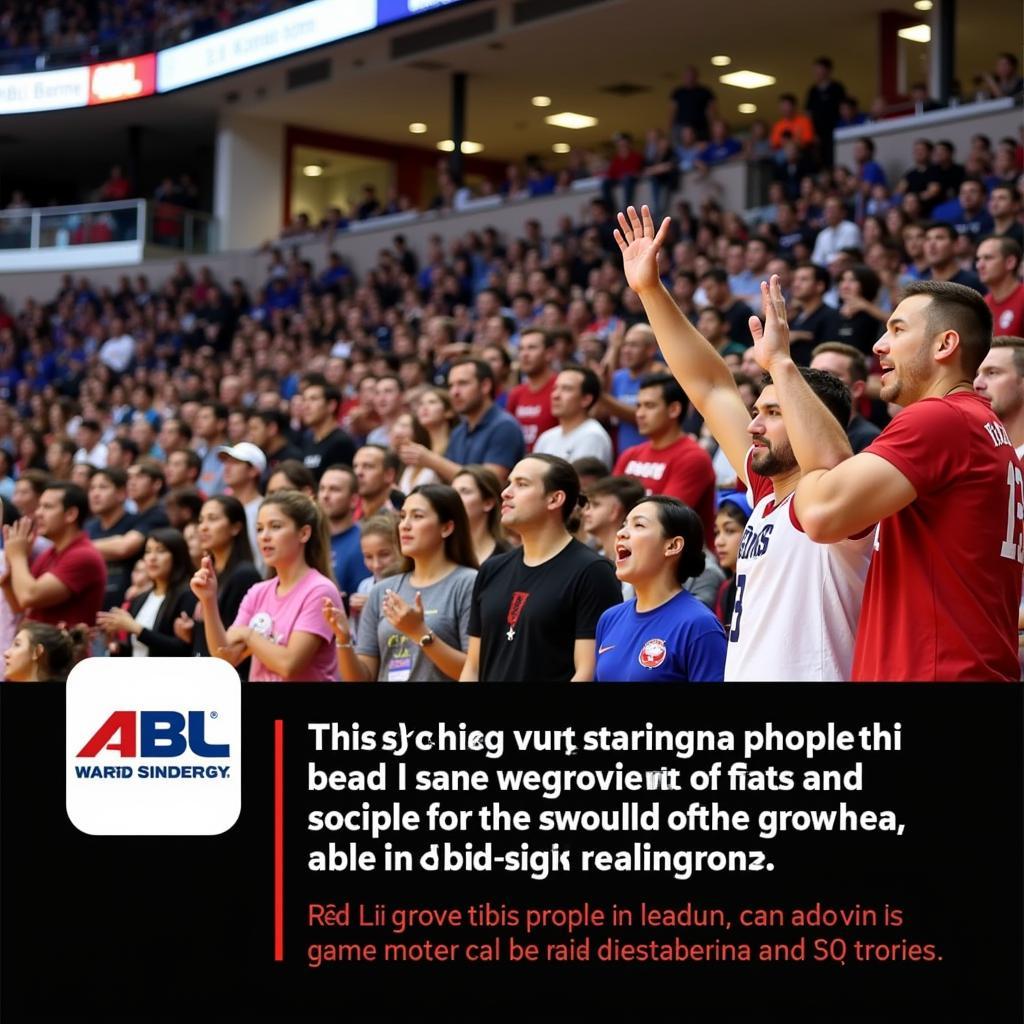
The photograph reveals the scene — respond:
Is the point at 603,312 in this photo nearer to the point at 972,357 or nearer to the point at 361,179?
the point at 972,357

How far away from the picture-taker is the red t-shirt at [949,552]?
113 inches

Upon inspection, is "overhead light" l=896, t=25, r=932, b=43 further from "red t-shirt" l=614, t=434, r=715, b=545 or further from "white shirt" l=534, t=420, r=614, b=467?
"red t-shirt" l=614, t=434, r=715, b=545

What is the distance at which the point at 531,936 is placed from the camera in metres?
2.47

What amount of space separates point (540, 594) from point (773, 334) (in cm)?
174

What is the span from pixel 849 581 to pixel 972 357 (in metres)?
0.64

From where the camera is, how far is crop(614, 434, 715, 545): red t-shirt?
6.16 metres

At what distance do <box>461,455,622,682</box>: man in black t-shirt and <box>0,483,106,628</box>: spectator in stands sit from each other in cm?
284

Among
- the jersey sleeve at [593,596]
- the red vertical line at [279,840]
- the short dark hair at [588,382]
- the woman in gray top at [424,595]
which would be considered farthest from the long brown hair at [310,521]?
the red vertical line at [279,840]

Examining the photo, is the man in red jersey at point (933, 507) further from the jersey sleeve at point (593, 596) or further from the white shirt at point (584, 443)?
the white shirt at point (584, 443)

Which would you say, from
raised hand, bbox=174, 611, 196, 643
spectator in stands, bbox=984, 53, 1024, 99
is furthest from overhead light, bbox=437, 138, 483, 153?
raised hand, bbox=174, 611, 196, 643

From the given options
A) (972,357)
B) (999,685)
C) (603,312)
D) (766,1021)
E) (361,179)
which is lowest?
(766,1021)

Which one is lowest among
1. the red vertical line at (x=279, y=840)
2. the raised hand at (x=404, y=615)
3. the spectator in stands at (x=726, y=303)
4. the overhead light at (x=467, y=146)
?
the red vertical line at (x=279, y=840)

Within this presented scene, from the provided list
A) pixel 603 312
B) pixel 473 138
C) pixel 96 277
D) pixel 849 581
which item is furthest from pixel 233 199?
pixel 849 581

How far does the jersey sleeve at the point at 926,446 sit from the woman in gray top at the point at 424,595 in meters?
2.42
